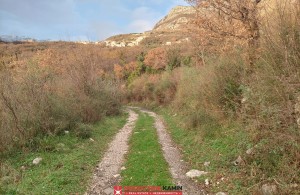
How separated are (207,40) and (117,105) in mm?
16343

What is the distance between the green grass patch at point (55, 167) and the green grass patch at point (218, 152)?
363 cm

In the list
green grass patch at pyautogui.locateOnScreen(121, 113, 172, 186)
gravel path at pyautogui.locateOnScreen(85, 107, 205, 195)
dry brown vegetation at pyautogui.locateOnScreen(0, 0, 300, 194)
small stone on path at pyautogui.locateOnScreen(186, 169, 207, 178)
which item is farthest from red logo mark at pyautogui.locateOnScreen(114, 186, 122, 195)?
dry brown vegetation at pyautogui.locateOnScreen(0, 0, 300, 194)

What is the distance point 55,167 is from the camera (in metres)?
9.29

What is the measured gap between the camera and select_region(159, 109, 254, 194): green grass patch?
6.91 metres

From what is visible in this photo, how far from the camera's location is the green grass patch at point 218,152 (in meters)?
6.91

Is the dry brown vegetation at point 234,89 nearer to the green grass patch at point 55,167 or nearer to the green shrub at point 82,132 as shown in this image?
the green shrub at point 82,132

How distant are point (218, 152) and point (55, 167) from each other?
5.63m

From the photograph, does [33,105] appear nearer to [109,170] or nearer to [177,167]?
[109,170]

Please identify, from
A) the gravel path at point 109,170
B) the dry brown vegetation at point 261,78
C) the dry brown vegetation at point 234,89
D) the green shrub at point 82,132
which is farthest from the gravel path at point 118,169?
the dry brown vegetation at point 261,78

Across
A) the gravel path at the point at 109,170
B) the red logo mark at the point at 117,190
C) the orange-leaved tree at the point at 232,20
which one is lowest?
the gravel path at the point at 109,170

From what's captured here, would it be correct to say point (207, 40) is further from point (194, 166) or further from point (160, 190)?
point (160, 190)

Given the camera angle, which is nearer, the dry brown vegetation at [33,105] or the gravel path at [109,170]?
the gravel path at [109,170]

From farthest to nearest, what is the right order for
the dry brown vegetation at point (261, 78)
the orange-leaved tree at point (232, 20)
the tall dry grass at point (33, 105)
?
the tall dry grass at point (33, 105) < the orange-leaved tree at point (232, 20) < the dry brown vegetation at point (261, 78)

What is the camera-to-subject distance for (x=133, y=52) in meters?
70.9
